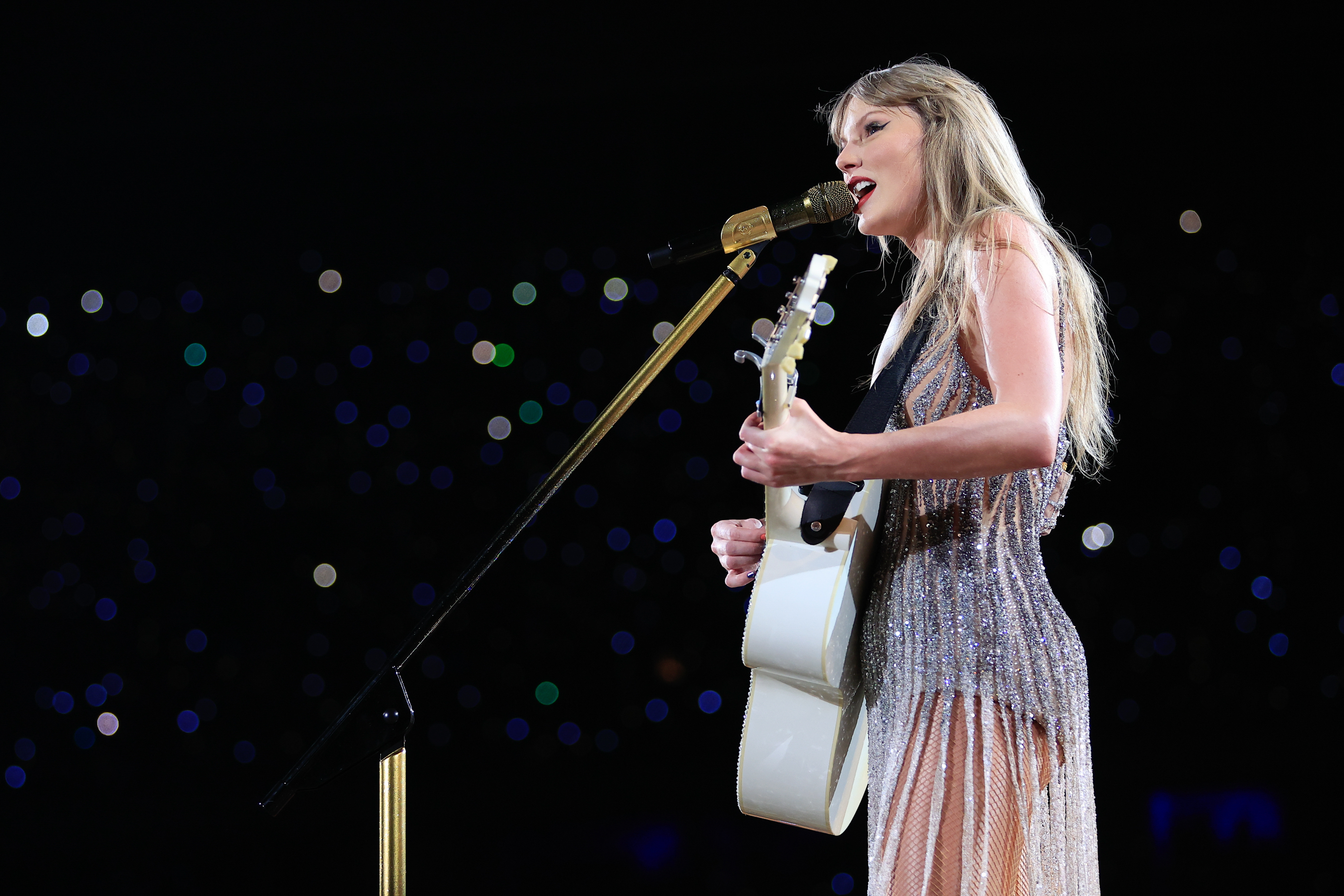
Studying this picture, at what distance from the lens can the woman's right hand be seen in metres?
1.31

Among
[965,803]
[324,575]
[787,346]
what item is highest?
[787,346]

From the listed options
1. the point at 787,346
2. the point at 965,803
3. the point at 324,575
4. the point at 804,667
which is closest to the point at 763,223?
the point at 787,346

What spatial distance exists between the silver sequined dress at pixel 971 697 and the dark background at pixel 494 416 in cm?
198

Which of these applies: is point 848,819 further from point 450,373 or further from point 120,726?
point 120,726

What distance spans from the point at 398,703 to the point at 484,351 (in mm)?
2078

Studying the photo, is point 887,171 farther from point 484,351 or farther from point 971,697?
point 484,351

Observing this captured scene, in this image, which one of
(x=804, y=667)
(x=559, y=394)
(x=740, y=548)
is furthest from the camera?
(x=559, y=394)

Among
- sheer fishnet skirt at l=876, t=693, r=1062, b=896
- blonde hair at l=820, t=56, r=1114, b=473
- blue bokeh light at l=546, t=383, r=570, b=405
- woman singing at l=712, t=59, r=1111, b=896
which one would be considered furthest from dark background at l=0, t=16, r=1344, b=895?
sheer fishnet skirt at l=876, t=693, r=1062, b=896

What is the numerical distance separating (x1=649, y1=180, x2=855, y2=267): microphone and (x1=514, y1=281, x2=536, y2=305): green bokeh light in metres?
2.00

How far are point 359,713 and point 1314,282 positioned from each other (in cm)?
296

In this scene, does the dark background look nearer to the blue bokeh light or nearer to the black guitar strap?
the blue bokeh light

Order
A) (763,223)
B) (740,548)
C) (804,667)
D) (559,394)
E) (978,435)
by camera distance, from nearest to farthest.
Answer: (978,435), (804,667), (763,223), (740,548), (559,394)

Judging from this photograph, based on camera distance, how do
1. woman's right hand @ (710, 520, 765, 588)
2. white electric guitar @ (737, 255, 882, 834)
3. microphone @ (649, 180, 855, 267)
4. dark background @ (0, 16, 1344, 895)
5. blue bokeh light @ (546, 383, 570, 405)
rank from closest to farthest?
white electric guitar @ (737, 255, 882, 834)
microphone @ (649, 180, 855, 267)
woman's right hand @ (710, 520, 765, 588)
dark background @ (0, 16, 1344, 895)
blue bokeh light @ (546, 383, 570, 405)

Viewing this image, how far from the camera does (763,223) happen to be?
1.17m
